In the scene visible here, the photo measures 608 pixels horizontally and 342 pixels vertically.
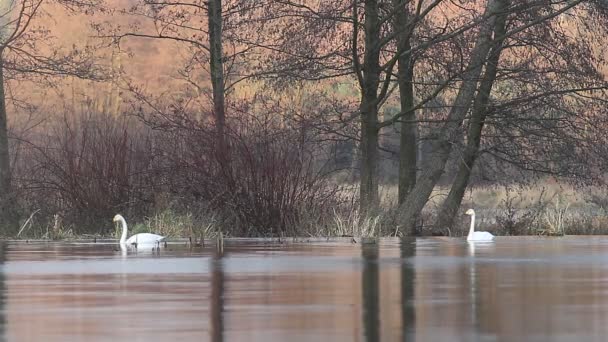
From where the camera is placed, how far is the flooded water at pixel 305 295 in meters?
10.2

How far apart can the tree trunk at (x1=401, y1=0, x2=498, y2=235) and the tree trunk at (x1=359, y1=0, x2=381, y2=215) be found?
138cm

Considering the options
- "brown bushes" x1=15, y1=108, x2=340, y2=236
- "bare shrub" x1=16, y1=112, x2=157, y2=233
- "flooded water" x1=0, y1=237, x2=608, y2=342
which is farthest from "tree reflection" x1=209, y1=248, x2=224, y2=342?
"bare shrub" x1=16, y1=112, x2=157, y2=233

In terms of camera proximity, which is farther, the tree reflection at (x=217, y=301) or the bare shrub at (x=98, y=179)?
the bare shrub at (x=98, y=179)

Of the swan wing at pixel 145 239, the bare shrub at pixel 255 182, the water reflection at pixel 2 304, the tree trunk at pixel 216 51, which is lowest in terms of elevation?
the water reflection at pixel 2 304

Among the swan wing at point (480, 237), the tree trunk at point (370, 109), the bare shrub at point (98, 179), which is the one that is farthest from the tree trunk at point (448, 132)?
the bare shrub at point (98, 179)

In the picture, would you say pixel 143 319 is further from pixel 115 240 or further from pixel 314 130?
pixel 314 130

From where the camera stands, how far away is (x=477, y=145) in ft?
114

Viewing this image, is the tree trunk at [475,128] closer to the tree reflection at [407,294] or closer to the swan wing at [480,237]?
the swan wing at [480,237]

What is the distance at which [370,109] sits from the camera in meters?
31.3

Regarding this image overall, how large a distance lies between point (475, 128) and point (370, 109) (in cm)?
410

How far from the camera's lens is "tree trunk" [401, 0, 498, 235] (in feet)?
103

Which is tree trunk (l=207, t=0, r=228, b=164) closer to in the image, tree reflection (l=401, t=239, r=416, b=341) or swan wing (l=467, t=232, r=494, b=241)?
swan wing (l=467, t=232, r=494, b=241)

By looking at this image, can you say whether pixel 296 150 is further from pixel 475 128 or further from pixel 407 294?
pixel 407 294

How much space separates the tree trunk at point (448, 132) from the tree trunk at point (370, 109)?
138 centimetres
